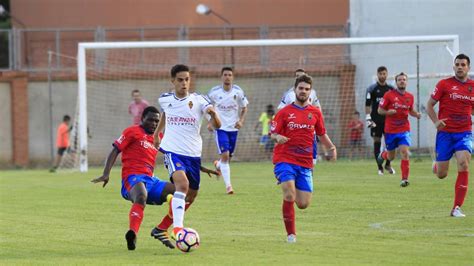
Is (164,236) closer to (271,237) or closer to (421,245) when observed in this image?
(271,237)

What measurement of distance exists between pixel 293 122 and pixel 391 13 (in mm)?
24230

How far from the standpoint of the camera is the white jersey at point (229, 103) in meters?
21.6

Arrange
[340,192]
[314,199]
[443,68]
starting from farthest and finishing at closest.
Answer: [443,68] → [340,192] → [314,199]

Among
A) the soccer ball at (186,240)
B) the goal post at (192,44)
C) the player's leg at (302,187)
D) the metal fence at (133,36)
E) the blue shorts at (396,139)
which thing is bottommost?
the soccer ball at (186,240)

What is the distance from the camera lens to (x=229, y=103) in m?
21.9

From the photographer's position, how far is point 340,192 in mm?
20375

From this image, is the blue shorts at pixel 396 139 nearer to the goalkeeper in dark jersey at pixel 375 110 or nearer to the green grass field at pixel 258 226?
the green grass field at pixel 258 226

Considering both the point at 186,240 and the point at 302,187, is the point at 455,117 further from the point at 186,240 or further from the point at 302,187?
the point at 186,240

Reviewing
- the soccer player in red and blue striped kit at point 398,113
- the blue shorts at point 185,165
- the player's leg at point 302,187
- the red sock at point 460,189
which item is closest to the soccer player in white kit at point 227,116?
the soccer player in red and blue striped kit at point 398,113

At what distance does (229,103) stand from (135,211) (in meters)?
9.69

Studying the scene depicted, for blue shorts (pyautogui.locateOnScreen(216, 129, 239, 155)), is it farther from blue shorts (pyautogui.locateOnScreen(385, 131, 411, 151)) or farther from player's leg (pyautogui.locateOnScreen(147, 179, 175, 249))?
player's leg (pyautogui.locateOnScreen(147, 179, 175, 249))

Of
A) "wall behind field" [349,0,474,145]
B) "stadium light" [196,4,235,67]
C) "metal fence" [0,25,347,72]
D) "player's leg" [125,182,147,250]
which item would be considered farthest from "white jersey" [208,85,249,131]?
"metal fence" [0,25,347,72]

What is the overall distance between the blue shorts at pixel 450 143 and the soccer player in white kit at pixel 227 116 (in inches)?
229

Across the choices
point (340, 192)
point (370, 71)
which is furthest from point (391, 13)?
point (340, 192)
